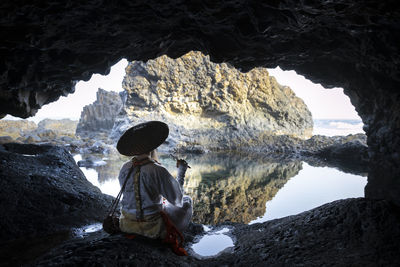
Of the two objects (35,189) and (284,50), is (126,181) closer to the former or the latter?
(35,189)

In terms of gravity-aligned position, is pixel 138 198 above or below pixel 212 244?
above

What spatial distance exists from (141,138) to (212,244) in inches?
86.9

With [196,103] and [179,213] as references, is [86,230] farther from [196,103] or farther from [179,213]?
[196,103]

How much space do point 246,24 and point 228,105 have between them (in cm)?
2347

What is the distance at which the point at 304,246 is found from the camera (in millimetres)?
2629

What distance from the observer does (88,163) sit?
38.3ft

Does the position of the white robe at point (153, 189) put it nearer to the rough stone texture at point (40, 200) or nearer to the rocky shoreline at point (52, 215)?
the rocky shoreline at point (52, 215)

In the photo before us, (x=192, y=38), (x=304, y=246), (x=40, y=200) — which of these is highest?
(x=192, y=38)

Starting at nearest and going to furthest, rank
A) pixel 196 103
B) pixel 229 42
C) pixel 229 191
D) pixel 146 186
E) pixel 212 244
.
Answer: pixel 146 186, pixel 212 244, pixel 229 42, pixel 229 191, pixel 196 103

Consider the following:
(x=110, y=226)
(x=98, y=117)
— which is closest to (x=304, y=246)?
(x=110, y=226)

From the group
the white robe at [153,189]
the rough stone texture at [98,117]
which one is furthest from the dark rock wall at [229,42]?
the rough stone texture at [98,117]

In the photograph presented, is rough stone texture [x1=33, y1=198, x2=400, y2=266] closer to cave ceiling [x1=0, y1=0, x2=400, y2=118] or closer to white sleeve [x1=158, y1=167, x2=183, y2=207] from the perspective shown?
white sleeve [x1=158, y1=167, x2=183, y2=207]

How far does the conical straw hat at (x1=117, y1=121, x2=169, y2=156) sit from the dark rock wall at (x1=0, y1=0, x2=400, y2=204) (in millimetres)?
1729

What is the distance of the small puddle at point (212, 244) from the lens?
3.28 meters
